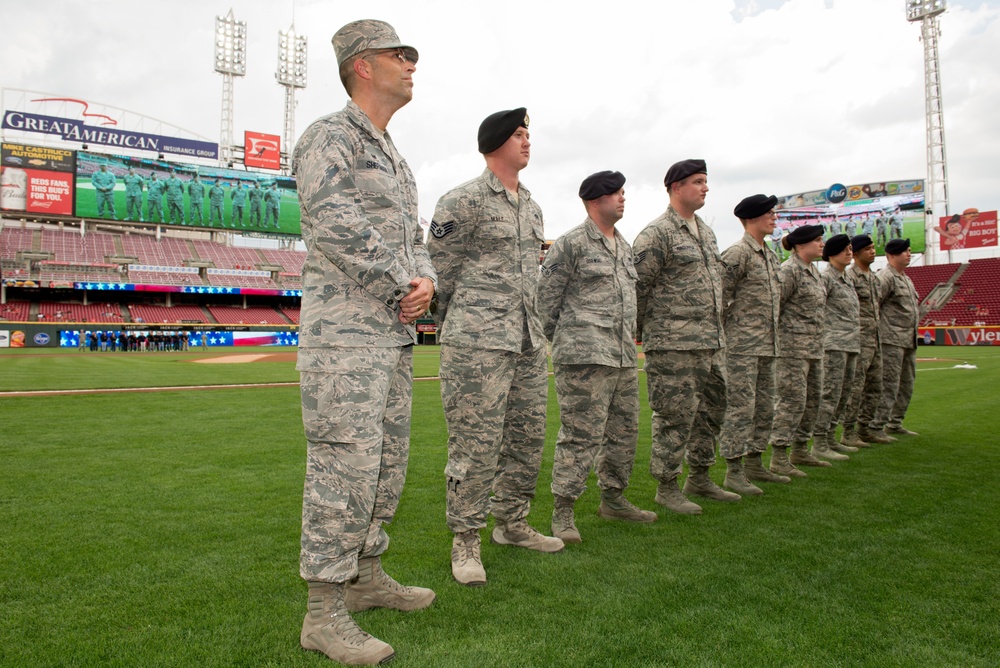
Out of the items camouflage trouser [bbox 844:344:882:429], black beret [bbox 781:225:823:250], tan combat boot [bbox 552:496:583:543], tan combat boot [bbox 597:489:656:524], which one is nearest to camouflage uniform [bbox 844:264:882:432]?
camouflage trouser [bbox 844:344:882:429]

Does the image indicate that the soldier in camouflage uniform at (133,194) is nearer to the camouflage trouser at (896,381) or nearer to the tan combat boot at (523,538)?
the camouflage trouser at (896,381)

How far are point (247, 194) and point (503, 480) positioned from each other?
49968 mm

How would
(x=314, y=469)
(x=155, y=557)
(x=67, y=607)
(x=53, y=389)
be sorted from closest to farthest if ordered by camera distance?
(x=314, y=469) → (x=67, y=607) → (x=155, y=557) → (x=53, y=389)

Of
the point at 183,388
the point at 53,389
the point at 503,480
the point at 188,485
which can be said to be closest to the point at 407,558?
the point at 503,480

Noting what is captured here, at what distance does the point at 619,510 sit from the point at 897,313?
217 inches

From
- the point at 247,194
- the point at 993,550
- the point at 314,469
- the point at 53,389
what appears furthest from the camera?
the point at 247,194

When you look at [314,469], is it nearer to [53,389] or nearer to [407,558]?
[407,558]

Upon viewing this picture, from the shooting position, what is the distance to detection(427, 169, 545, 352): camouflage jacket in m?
3.20

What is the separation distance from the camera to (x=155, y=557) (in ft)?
10.2

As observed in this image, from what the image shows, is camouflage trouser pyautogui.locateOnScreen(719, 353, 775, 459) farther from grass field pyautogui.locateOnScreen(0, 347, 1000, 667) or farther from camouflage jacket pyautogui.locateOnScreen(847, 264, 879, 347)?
camouflage jacket pyautogui.locateOnScreen(847, 264, 879, 347)

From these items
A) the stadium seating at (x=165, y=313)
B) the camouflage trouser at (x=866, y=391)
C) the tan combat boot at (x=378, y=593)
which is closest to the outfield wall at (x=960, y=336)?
the camouflage trouser at (x=866, y=391)

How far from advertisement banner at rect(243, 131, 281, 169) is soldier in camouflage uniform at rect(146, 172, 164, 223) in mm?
6800

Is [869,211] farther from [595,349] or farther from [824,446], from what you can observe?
[595,349]

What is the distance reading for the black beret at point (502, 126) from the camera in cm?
337
